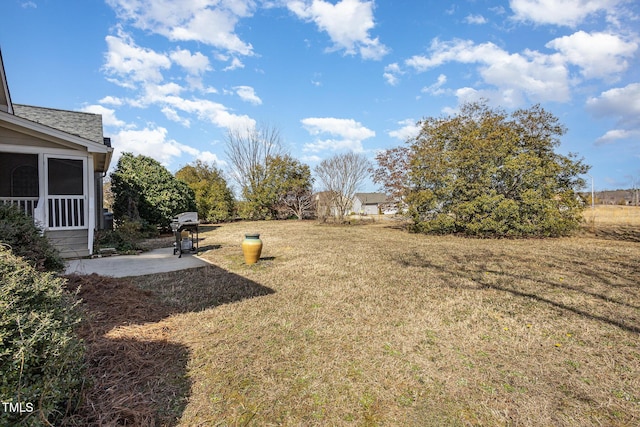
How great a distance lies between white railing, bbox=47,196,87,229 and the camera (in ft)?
23.5

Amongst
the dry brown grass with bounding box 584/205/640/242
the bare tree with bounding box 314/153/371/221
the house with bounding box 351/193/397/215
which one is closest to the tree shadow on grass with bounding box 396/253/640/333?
the dry brown grass with bounding box 584/205/640/242

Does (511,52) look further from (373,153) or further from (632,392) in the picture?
(632,392)

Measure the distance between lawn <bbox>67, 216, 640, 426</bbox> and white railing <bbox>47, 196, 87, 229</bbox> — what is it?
374 cm

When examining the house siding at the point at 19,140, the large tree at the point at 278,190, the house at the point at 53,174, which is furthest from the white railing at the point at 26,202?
the large tree at the point at 278,190

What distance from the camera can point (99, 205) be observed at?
36.9ft

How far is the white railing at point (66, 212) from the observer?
717 centimetres

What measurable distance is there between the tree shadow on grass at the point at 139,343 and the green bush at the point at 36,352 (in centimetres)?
18

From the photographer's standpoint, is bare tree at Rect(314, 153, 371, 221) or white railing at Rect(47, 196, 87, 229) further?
bare tree at Rect(314, 153, 371, 221)

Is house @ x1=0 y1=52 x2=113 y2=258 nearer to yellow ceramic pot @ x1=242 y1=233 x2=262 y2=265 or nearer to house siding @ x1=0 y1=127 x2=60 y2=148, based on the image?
house siding @ x1=0 y1=127 x2=60 y2=148

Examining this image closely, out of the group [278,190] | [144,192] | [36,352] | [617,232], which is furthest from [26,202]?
[617,232]

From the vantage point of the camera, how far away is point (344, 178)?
20000mm

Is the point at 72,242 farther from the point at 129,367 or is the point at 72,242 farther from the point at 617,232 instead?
the point at 617,232

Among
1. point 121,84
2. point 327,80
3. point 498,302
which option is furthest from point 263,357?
point 327,80

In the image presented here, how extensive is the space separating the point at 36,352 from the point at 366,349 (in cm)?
247
